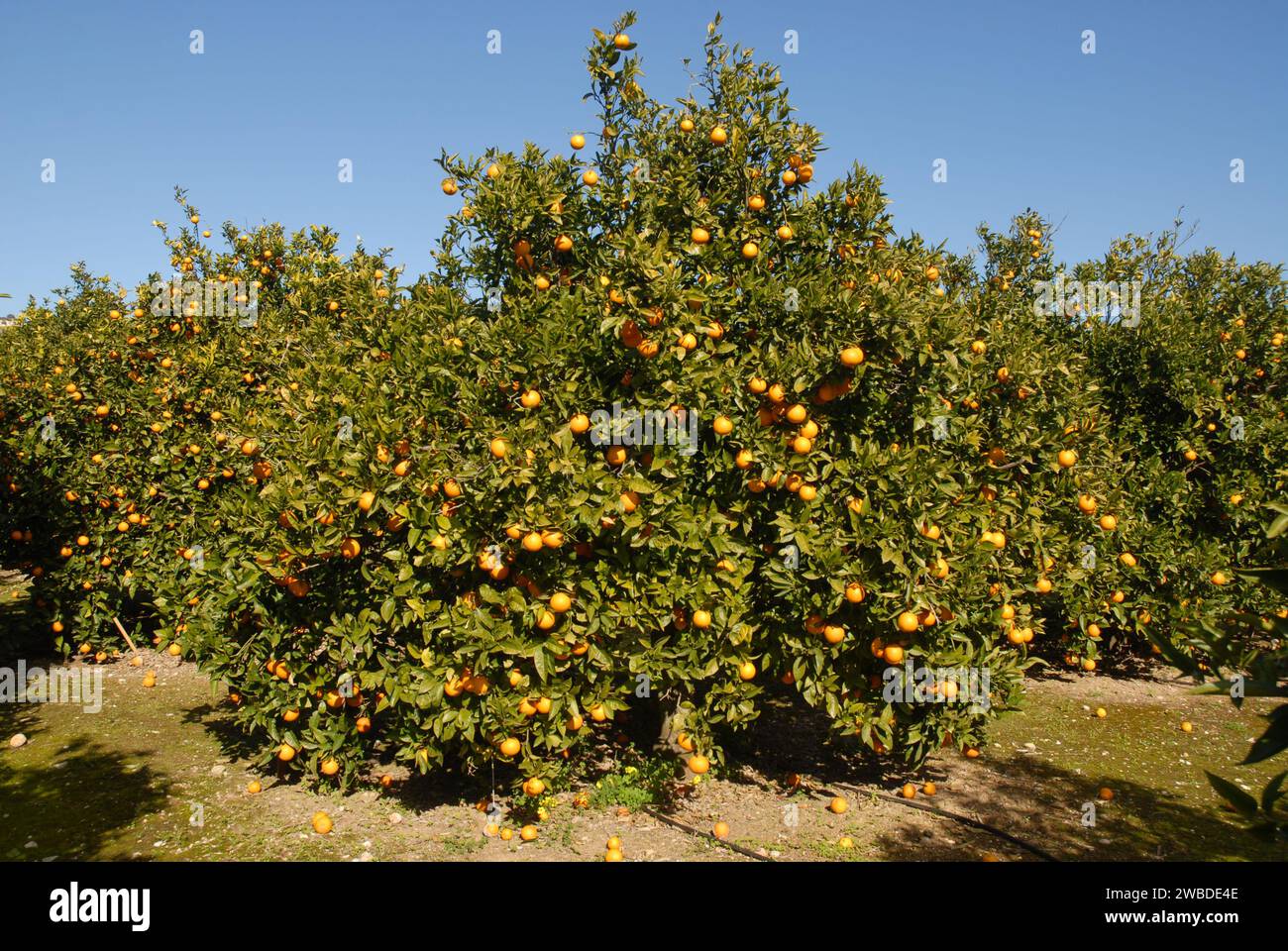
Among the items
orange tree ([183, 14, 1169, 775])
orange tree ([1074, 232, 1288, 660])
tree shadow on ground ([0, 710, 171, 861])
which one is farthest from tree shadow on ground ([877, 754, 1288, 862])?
tree shadow on ground ([0, 710, 171, 861])

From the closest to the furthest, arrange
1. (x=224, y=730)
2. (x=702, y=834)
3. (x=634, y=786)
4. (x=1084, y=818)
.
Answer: (x=702, y=834) < (x=1084, y=818) < (x=634, y=786) < (x=224, y=730)

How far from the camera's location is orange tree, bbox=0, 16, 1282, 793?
473cm

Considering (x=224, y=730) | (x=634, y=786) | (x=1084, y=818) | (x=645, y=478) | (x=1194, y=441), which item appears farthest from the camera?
(x=1194, y=441)

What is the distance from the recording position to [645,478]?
15.8 feet

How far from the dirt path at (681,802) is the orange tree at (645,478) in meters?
0.48

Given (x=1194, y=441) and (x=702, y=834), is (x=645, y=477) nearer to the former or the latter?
(x=702, y=834)

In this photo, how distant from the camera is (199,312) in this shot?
362 inches

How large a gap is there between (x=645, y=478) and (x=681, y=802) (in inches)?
96.7

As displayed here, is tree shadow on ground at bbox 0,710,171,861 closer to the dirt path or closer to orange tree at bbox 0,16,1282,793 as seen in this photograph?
the dirt path

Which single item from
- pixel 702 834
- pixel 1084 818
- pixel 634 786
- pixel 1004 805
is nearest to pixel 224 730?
pixel 634 786

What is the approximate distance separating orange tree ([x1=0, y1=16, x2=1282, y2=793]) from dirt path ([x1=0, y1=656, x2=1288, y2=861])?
0.48 metres

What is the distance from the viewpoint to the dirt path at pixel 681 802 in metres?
4.99

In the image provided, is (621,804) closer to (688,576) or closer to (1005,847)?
(688,576)
